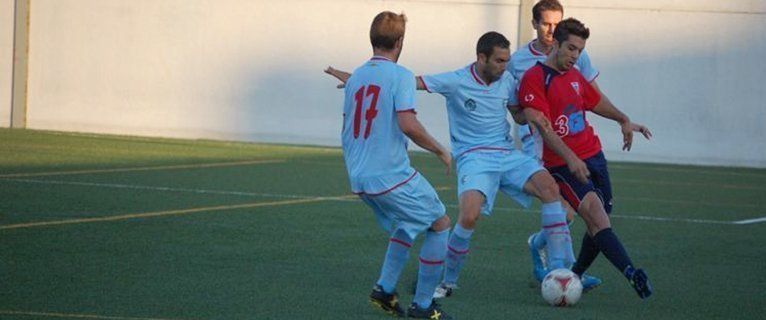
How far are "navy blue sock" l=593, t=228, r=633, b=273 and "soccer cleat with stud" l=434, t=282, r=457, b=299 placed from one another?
87cm

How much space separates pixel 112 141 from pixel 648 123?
27.0 ft

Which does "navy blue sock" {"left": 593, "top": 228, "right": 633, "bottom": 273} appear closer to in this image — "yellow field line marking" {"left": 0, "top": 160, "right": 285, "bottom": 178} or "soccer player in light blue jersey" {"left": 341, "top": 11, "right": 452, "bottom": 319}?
"soccer player in light blue jersey" {"left": 341, "top": 11, "right": 452, "bottom": 319}

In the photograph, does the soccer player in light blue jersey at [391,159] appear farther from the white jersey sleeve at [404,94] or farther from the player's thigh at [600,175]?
the player's thigh at [600,175]

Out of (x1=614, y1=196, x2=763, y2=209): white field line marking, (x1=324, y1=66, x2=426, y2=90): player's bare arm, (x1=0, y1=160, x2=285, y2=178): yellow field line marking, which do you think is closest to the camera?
(x1=324, y1=66, x2=426, y2=90): player's bare arm

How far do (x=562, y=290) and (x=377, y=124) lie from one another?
152 cm

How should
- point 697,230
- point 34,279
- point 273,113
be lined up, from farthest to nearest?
point 273,113, point 697,230, point 34,279

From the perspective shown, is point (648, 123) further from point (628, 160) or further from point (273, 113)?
point (273, 113)

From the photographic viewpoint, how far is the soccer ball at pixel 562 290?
26.0ft

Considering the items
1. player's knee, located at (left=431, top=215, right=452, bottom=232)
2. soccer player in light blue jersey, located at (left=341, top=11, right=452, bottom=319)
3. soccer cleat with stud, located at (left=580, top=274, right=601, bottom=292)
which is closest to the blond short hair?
soccer player in light blue jersey, located at (left=341, top=11, right=452, bottom=319)

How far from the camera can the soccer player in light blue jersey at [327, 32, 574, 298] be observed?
828 centimetres

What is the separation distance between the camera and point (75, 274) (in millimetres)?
8312

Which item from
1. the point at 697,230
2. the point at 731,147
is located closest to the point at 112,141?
the point at 731,147

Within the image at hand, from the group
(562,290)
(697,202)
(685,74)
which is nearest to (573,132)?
(562,290)

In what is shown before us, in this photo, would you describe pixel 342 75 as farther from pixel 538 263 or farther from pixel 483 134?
pixel 538 263
